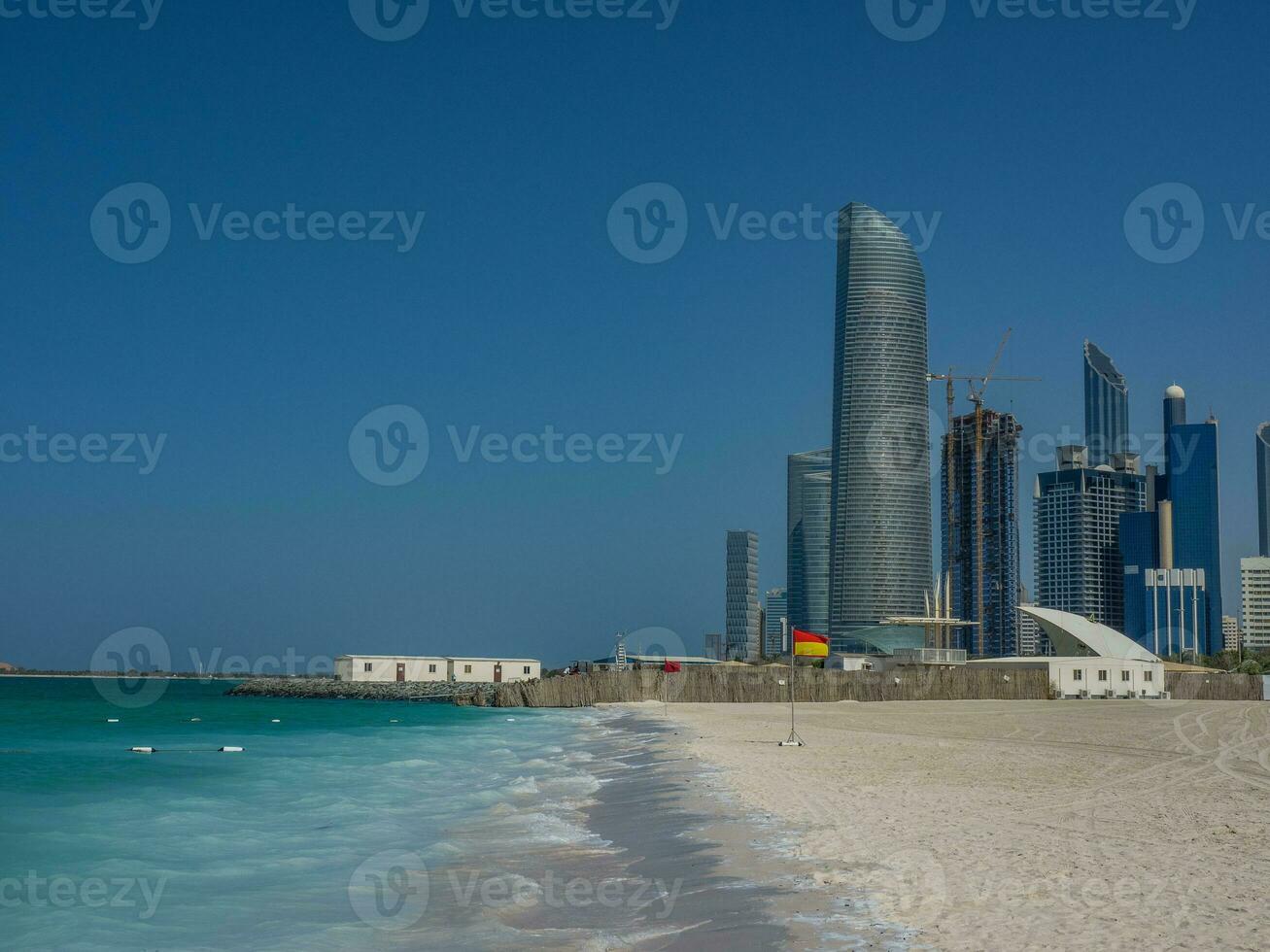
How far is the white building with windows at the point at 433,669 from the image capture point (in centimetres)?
9344

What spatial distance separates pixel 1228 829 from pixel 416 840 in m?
9.43

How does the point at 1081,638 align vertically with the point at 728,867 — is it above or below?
above

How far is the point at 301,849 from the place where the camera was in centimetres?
1460

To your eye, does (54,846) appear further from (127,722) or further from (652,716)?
(127,722)

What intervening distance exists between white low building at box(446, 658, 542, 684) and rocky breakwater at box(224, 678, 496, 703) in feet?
6.18

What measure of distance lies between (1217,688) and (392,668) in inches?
2489

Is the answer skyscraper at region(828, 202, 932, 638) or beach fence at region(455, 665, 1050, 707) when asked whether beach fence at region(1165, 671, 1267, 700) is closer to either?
beach fence at region(455, 665, 1050, 707)

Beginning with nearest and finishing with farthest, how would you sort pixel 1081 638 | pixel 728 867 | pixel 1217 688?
pixel 728 867 < pixel 1217 688 < pixel 1081 638

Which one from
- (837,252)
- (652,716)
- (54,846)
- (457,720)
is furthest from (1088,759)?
(837,252)

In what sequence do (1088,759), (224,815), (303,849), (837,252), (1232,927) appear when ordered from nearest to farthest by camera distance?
(1232,927) < (303,849) < (224,815) < (1088,759) < (837,252)

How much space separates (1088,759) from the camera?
2053 centimetres

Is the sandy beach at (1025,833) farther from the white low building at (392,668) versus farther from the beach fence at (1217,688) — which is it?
the white low building at (392,668)

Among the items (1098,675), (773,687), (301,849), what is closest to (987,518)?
(1098,675)

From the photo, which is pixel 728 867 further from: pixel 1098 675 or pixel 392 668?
pixel 392 668
